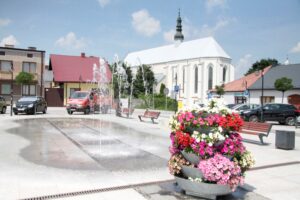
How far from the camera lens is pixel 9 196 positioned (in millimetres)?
5445

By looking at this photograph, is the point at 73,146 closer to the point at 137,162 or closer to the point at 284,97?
the point at 137,162

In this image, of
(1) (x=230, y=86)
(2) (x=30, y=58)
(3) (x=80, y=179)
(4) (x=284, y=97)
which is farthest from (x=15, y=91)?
(3) (x=80, y=179)

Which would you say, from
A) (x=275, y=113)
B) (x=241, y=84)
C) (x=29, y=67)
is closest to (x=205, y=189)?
(x=275, y=113)

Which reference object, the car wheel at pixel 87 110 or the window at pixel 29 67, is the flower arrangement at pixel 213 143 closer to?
the car wheel at pixel 87 110

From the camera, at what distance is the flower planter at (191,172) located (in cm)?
552

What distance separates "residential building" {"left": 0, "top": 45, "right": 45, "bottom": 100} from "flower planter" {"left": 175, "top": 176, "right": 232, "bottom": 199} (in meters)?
44.7

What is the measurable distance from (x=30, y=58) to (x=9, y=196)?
4593 cm

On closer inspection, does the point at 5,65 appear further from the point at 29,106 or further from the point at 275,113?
the point at 275,113

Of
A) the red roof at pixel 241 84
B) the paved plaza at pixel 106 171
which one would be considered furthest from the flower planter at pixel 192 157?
the red roof at pixel 241 84

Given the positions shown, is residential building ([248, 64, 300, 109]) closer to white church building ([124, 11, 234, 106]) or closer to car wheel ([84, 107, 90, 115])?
white church building ([124, 11, 234, 106])

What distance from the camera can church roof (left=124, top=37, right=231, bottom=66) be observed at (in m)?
69.2

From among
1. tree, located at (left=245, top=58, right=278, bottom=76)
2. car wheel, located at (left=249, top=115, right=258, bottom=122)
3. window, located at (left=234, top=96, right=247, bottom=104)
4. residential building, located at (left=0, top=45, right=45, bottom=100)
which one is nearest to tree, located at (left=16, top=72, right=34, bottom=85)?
residential building, located at (left=0, top=45, right=45, bottom=100)

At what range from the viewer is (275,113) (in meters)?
24.5

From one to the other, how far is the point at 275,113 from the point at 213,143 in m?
20.8
